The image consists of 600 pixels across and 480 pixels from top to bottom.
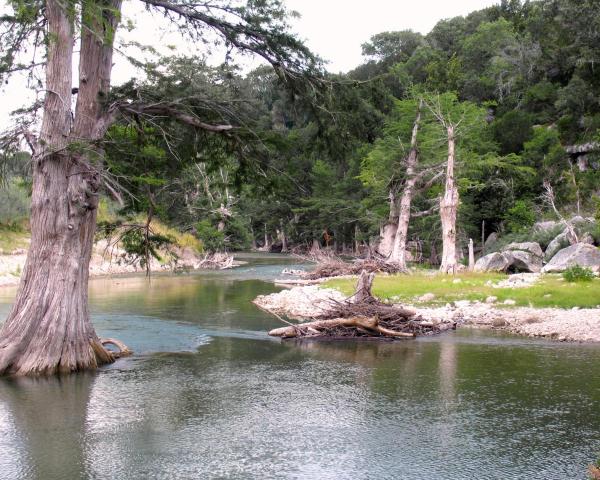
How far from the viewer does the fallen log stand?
17.3 m

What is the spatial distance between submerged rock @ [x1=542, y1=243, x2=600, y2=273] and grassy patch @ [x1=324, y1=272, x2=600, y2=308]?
Answer: 10.4ft

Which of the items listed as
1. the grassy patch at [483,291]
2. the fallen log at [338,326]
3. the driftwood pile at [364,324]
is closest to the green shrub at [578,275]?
the grassy patch at [483,291]

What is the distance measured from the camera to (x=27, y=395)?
11.0 metres

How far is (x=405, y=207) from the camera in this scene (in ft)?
119

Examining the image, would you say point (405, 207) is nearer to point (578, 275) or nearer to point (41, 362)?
point (578, 275)

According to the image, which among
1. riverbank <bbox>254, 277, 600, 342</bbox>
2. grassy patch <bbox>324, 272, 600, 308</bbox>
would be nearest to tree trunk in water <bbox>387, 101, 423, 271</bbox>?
grassy patch <bbox>324, 272, 600, 308</bbox>

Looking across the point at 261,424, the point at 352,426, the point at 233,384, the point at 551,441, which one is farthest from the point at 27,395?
the point at 551,441

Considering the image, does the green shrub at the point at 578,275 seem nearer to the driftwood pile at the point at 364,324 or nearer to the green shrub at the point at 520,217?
the driftwood pile at the point at 364,324

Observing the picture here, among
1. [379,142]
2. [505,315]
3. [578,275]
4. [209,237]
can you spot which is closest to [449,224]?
[578,275]

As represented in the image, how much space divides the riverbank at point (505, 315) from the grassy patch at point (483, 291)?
0.76 ft

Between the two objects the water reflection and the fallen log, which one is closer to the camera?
the water reflection

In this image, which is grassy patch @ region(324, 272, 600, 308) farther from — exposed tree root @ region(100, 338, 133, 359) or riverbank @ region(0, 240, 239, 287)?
exposed tree root @ region(100, 338, 133, 359)

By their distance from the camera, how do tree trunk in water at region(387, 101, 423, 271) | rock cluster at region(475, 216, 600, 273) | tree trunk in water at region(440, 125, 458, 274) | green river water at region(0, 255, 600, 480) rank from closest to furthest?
green river water at region(0, 255, 600, 480)
rock cluster at region(475, 216, 600, 273)
tree trunk in water at region(440, 125, 458, 274)
tree trunk in water at region(387, 101, 423, 271)

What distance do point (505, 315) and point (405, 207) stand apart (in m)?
17.4
